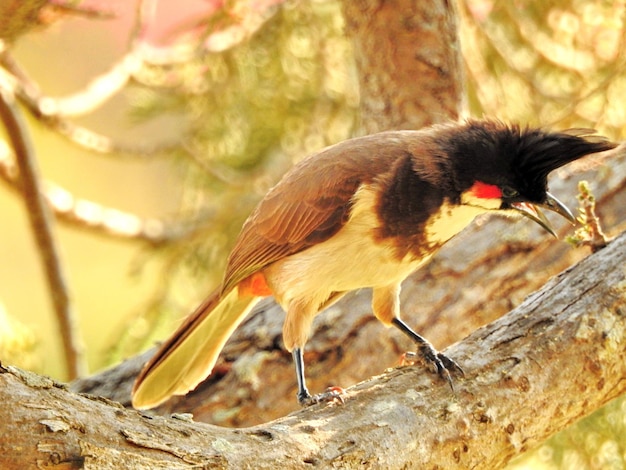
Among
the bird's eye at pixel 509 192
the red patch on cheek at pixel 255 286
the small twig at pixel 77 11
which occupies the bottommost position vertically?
the red patch on cheek at pixel 255 286

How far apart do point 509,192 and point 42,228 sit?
207cm

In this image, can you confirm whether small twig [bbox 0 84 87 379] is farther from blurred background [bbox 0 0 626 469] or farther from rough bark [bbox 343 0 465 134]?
rough bark [bbox 343 0 465 134]

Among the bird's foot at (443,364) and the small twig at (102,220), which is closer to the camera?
the bird's foot at (443,364)

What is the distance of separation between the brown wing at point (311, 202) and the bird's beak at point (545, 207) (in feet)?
1.38

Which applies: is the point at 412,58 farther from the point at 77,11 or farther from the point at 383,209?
the point at 77,11

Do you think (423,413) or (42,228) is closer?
(423,413)

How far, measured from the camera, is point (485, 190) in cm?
269

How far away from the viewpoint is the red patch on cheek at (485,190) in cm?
269

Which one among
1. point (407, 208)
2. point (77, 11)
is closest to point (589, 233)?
point (407, 208)

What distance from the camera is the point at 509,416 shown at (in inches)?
94.3

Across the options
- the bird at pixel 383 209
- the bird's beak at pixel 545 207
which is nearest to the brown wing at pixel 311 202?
the bird at pixel 383 209

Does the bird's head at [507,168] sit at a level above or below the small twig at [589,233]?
above

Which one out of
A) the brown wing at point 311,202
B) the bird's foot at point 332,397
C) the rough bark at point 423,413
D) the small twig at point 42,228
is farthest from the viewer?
the small twig at point 42,228

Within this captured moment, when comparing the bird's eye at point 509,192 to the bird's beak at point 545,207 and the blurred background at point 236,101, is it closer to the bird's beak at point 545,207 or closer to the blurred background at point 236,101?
the bird's beak at point 545,207
